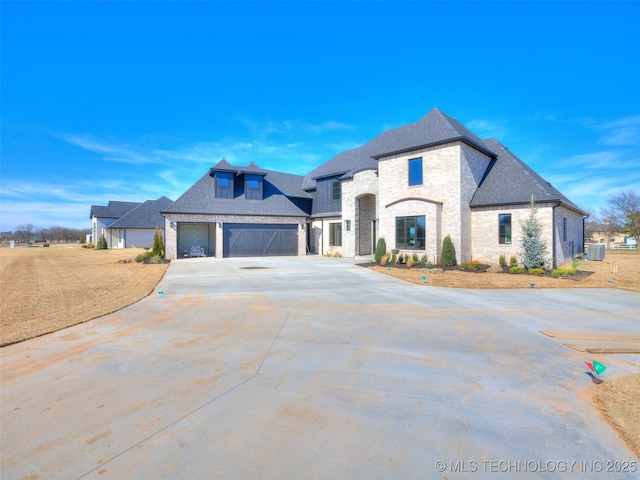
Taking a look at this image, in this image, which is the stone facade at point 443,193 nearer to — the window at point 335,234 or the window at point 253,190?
the window at point 335,234

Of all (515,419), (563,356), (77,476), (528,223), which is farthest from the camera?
(528,223)

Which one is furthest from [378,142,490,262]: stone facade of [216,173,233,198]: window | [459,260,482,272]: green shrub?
[216,173,233,198]: window

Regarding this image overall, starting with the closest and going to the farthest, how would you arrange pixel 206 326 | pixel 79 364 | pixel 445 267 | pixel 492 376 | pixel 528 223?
pixel 492 376 → pixel 79 364 → pixel 206 326 → pixel 528 223 → pixel 445 267

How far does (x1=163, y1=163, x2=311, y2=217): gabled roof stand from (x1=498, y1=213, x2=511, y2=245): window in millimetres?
15301

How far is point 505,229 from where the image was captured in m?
16.8

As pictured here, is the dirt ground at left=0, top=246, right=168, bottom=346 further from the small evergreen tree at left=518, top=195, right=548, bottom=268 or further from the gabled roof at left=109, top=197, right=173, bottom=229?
the gabled roof at left=109, top=197, right=173, bottom=229

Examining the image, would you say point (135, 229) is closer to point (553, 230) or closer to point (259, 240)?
point (259, 240)

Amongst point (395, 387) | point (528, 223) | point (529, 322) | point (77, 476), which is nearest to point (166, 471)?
point (77, 476)

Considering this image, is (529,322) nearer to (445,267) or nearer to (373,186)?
(445,267)

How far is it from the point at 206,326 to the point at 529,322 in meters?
6.87

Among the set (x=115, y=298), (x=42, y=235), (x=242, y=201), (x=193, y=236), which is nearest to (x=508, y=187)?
(x=115, y=298)

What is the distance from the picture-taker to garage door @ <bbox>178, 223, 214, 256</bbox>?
2911 centimetres

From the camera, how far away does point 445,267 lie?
54.1ft

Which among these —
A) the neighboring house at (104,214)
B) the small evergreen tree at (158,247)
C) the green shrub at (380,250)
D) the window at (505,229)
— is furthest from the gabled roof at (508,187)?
the neighboring house at (104,214)
